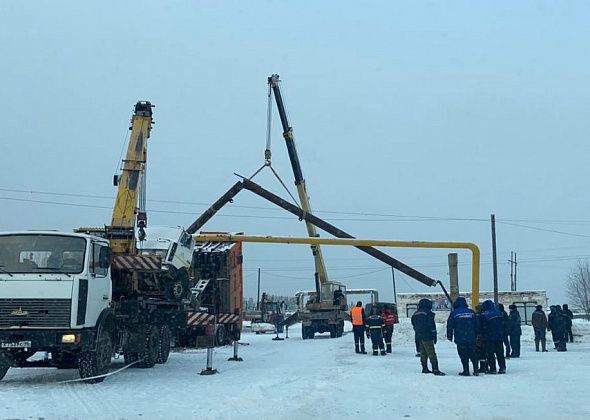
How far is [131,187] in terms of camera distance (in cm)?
1772

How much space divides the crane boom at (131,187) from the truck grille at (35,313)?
371 cm

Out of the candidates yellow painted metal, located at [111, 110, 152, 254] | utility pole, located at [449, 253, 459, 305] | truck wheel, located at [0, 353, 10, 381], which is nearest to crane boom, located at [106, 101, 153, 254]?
yellow painted metal, located at [111, 110, 152, 254]

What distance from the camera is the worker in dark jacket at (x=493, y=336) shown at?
14.3 meters

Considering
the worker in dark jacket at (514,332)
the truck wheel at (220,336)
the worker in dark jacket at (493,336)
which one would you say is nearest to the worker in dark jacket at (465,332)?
the worker in dark jacket at (493,336)

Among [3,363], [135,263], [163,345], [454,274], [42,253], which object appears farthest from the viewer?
[454,274]

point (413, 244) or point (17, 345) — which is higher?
point (413, 244)

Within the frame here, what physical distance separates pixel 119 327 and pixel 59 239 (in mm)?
2888

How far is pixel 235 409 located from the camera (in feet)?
32.4

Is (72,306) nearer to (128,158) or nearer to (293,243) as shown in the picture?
(128,158)

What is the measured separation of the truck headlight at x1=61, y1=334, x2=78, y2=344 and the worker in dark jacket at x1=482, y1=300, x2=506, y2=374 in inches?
310

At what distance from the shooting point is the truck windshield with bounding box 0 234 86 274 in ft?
41.5

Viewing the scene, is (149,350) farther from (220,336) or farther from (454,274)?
(454,274)

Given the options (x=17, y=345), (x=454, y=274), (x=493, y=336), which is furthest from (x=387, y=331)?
(x=17, y=345)

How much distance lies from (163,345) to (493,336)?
796 cm
